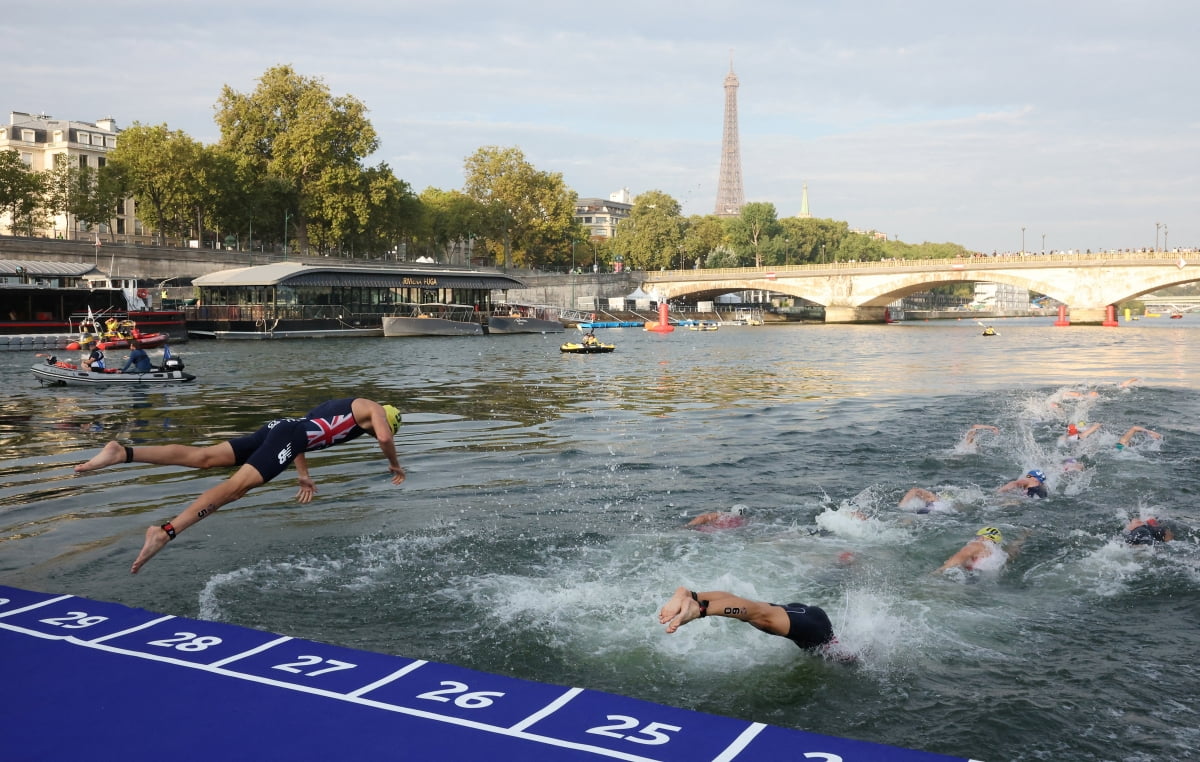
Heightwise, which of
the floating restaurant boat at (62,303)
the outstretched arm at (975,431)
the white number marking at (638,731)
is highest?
the floating restaurant boat at (62,303)

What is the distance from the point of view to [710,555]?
11180 millimetres

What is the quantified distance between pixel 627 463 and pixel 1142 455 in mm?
9926

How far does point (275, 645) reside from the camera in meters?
7.26

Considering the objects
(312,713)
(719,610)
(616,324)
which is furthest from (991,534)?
(616,324)

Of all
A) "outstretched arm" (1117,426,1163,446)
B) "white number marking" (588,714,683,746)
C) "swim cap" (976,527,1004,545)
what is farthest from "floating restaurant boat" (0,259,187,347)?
"white number marking" (588,714,683,746)

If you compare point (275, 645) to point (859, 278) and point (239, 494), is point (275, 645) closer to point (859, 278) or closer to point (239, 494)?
point (239, 494)

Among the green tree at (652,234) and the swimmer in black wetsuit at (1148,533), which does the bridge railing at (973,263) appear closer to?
the green tree at (652,234)

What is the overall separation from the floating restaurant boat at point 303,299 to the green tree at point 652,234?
55.8 meters

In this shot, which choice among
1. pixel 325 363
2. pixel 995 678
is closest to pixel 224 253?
pixel 325 363

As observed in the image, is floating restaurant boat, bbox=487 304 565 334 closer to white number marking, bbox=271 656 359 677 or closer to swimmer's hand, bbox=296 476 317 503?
swimmer's hand, bbox=296 476 317 503

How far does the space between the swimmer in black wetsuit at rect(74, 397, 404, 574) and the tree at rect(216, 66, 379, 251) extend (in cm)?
7866

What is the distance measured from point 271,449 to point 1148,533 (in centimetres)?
1040

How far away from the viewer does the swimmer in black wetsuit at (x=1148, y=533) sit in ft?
37.9

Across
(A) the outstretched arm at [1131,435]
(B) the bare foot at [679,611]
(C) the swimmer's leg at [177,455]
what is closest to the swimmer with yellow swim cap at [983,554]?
(B) the bare foot at [679,611]
